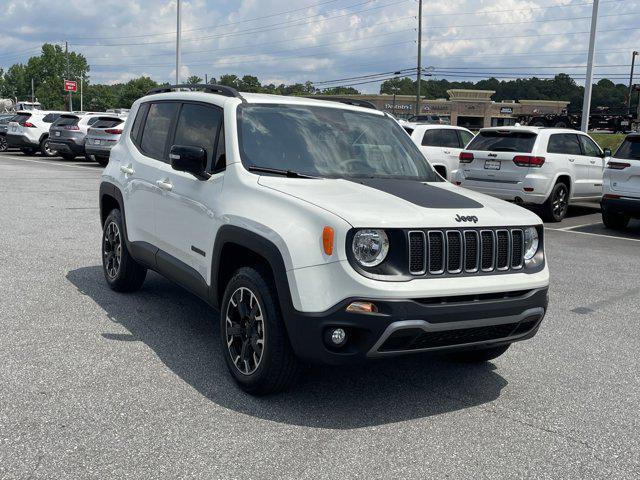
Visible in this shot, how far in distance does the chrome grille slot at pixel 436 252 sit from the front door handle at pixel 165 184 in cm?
228

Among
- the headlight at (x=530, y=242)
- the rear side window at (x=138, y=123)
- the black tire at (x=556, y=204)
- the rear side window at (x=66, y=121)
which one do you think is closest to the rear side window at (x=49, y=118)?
the rear side window at (x=66, y=121)

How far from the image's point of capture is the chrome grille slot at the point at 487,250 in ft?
13.9

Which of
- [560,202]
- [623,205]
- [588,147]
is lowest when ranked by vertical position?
[560,202]

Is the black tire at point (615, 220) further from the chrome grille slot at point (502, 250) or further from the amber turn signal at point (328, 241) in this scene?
the amber turn signal at point (328, 241)

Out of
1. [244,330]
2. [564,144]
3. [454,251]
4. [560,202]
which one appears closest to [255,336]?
[244,330]

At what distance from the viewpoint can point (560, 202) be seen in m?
13.8

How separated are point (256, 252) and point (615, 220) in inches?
414

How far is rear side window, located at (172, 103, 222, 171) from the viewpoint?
511cm

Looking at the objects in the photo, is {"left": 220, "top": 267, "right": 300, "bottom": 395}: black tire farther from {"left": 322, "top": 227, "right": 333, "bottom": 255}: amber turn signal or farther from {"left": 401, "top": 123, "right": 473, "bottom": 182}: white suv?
{"left": 401, "top": 123, "right": 473, "bottom": 182}: white suv

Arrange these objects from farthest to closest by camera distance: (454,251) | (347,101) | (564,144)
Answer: (564,144) < (347,101) < (454,251)

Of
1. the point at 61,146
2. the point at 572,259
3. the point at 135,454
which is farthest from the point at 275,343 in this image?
the point at 61,146

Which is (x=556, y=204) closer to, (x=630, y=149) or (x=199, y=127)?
(x=630, y=149)

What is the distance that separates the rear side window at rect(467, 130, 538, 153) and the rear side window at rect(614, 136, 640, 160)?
162 cm

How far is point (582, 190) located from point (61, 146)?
19.3 metres
